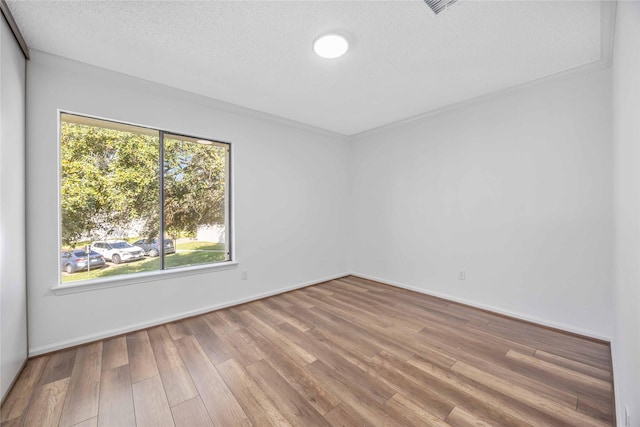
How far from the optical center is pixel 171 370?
2018mm

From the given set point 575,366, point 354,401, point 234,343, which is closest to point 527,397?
point 575,366

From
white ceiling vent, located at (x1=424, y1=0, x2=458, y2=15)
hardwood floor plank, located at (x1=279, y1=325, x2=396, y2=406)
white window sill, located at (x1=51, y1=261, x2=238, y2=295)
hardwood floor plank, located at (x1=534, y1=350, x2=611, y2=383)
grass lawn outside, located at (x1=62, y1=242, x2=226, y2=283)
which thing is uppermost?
white ceiling vent, located at (x1=424, y1=0, x2=458, y2=15)

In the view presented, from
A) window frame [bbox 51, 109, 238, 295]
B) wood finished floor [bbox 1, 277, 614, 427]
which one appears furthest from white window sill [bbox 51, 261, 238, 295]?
wood finished floor [bbox 1, 277, 614, 427]

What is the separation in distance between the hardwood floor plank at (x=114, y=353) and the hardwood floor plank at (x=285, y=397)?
1.11m

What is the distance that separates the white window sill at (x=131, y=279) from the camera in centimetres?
236

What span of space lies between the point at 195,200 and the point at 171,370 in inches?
75.5

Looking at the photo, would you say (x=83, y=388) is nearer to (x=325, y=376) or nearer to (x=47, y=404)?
(x=47, y=404)

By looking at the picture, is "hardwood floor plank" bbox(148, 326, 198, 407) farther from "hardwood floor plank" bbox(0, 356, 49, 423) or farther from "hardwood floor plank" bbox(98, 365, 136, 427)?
"hardwood floor plank" bbox(0, 356, 49, 423)

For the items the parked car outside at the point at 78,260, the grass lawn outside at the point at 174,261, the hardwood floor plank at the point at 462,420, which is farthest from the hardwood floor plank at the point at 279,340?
the parked car outside at the point at 78,260

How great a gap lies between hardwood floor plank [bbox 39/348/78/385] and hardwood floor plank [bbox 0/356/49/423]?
3 centimetres

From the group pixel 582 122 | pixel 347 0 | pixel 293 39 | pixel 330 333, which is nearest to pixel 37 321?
pixel 330 333

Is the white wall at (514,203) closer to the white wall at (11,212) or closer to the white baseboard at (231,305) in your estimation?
the white baseboard at (231,305)

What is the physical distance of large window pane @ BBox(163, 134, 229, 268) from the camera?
120 inches

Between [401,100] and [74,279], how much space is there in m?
4.07
